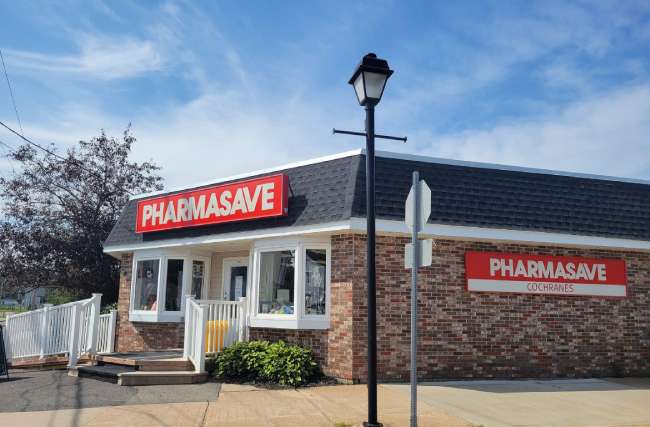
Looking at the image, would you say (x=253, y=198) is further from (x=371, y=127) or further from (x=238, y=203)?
(x=371, y=127)

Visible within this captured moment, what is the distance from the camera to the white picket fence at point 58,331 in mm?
11227

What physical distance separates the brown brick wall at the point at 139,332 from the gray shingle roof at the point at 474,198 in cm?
276

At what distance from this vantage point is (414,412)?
→ 5.68 m

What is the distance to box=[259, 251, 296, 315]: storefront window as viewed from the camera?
35.1ft

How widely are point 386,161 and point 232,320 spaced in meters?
4.64

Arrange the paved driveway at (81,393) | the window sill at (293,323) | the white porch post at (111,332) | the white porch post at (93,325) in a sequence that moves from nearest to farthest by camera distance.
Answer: the paved driveway at (81,393) < the window sill at (293,323) < the white porch post at (93,325) < the white porch post at (111,332)

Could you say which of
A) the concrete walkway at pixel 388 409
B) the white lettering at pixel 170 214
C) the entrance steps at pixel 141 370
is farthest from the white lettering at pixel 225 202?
the concrete walkway at pixel 388 409

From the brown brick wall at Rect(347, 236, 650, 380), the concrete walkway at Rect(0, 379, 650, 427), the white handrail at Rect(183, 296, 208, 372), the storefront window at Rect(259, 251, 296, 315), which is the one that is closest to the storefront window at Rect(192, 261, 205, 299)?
the white handrail at Rect(183, 296, 208, 372)

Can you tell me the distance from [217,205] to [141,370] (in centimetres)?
378

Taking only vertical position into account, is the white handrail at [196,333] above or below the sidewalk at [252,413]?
above

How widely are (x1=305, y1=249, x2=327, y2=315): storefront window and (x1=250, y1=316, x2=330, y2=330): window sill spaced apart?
8.2 inches

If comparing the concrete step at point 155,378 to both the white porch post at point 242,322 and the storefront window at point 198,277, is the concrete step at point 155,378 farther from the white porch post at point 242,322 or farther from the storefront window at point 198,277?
the storefront window at point 198,277

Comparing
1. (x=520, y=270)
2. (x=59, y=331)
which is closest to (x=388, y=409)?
(x=520, y=270)

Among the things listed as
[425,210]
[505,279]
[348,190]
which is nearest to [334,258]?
[348,190]
